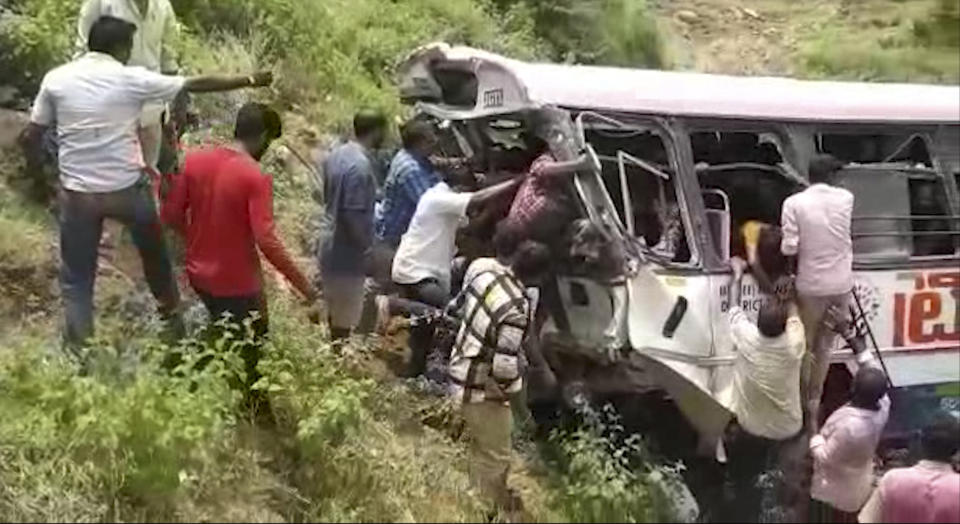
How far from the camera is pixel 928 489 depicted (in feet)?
18.5

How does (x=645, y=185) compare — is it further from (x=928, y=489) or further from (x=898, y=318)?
(x=928, y=489)

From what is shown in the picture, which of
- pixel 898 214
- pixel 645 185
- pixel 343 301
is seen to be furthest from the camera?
pixel 898 214

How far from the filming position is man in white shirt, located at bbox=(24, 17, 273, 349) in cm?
638

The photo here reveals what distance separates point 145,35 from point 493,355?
2.50 m

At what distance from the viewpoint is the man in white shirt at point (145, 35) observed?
6918mm

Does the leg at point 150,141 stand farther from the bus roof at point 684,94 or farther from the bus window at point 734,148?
the bus window at point 734,148

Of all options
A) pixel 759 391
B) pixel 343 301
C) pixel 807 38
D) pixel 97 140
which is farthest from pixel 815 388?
pixel 807 38

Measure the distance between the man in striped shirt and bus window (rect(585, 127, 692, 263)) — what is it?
0.72 m

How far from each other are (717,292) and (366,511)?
1.97 meters

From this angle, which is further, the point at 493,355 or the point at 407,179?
the point at 407,179

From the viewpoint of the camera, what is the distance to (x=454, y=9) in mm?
13227

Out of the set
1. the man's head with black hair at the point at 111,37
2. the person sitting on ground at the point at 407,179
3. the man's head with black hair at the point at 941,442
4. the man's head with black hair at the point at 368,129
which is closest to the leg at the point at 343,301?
the person sitting on ground at the point at 407,179

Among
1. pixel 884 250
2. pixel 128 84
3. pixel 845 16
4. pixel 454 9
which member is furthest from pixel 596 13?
pixel 128 84

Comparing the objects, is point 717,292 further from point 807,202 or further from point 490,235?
point 490,235
